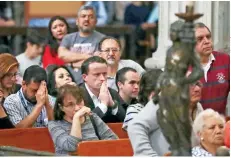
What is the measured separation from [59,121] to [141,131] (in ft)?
5.67

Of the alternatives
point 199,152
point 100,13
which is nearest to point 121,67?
point 199,152

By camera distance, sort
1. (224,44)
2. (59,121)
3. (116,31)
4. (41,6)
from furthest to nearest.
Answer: (41,6), (116,31), (224,44), (59,121)

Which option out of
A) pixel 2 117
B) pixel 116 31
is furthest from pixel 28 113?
pixel 116 31

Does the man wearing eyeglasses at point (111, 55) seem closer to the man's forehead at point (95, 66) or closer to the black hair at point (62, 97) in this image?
the man's forehead at point (95, 66)

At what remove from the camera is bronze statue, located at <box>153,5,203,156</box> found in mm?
11828

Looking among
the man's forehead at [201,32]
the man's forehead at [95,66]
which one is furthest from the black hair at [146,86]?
the man's forehead at [95,66]

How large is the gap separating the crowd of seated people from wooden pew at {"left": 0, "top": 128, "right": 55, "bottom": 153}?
18cm

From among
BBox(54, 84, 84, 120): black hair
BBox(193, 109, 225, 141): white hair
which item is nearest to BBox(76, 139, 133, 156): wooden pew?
BBox(54, 84, 84, 120): black hair

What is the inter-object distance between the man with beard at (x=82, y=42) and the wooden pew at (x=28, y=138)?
311 cm

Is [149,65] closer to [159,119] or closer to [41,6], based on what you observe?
[159,119]

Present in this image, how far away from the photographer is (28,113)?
1560 cm

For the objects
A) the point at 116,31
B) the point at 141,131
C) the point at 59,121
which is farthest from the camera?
the point at 116,31

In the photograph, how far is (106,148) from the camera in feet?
45.9

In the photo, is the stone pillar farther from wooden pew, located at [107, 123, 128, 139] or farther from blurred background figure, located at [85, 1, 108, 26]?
blurred background figure, located at [85, 1, 108, 26]
